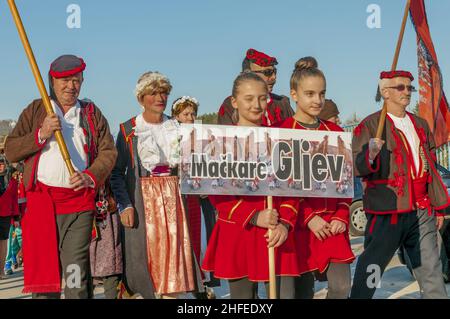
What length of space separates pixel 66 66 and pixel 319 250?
2065mm

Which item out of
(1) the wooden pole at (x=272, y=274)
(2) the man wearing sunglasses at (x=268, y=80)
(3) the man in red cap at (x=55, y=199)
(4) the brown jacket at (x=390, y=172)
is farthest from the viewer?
(2) the man wearing sunglasses at (x=268, y=80)

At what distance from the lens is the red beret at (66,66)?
4684mm

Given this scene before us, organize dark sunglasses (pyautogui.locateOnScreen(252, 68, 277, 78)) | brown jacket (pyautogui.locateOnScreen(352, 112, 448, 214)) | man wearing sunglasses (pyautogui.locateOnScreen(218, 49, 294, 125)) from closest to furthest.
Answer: brown jacket (pyautogui.locateOnScreen(352, 112, 448, 214)) < man wearing sunglasses (pyautogui.locateOnScreen(218, 49, 294, 125)) < dark sunglasses (pyautogui.locateOnScreen(252, 68, 277, 78))

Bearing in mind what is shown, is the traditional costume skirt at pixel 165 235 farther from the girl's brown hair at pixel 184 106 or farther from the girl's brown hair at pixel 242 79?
the girl's brown hair at pixel 184 106

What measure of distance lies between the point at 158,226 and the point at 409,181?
1903 millimetres

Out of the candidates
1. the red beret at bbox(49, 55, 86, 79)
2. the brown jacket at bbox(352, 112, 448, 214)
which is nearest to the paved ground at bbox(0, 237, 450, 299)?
the brown jacket at bbox(352, 112, 448, 214)

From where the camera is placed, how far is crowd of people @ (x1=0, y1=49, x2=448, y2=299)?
14.4 ft

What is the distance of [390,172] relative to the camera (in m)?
5.18

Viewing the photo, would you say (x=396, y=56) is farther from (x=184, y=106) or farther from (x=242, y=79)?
(x=184, y=106)

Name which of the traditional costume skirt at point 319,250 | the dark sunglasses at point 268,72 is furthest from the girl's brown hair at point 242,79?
the dark sunglasses at point 268,72

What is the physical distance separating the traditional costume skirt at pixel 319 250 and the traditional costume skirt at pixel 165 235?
1179 millimetres

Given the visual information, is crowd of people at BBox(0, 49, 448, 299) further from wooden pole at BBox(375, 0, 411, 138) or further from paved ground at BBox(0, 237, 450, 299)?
paved ground at BBox(0, 237, 450, 299)
